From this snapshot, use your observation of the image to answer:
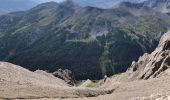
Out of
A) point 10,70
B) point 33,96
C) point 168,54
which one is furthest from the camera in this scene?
point 168,54

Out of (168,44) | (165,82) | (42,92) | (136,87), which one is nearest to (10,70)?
(42,92)

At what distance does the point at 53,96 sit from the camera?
55625 mm

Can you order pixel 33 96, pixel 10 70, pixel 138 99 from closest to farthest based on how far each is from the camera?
pixel 138 99 → pixel 33 96 → pixel 10 70

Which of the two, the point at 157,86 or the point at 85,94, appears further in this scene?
the point at 85,94

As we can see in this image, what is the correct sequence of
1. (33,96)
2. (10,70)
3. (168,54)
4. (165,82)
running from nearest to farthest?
(33,96) < (165,82) < (10,70) < (168,54)

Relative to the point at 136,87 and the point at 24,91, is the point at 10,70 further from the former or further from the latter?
the point at 136,87

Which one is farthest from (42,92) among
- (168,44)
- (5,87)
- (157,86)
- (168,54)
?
(168,44)

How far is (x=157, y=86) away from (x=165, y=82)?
2.66 meters

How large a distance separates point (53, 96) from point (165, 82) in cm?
1586

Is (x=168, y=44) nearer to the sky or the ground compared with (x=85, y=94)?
nearer to the ground

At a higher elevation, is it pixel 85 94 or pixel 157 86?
pixel 157 86

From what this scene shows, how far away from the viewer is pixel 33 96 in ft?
176

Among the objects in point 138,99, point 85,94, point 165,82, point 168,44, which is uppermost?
point 138,99

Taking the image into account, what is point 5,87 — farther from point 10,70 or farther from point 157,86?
point 157,86
